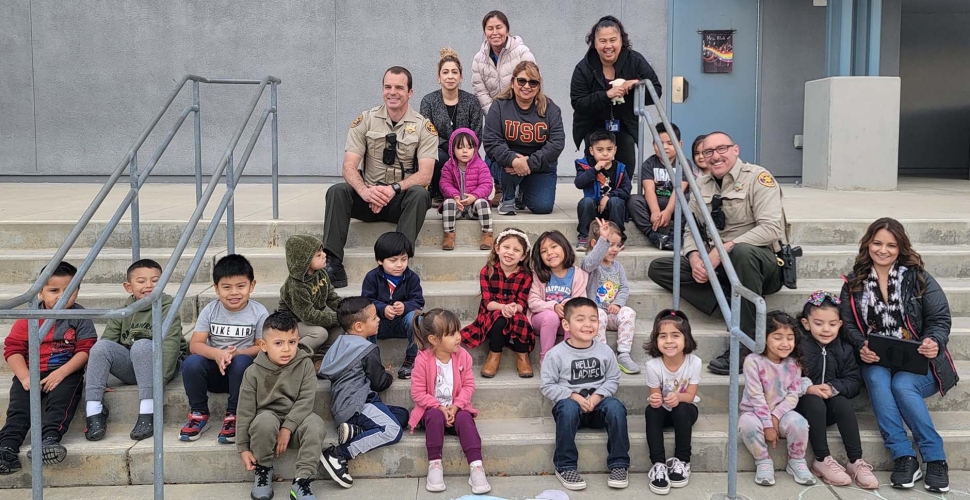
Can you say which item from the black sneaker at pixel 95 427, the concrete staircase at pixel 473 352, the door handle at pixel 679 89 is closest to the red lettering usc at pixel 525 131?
the concrete staircase at pixel 473 352

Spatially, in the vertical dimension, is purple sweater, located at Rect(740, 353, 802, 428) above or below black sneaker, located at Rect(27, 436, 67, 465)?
above

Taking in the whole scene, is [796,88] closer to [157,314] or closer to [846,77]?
[846,77]

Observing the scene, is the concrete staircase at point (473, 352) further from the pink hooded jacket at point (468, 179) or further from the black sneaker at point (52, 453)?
the pink hooded jacket at point (468, 179)

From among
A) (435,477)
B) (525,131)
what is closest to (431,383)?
(435,477)

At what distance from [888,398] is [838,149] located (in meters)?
5.37

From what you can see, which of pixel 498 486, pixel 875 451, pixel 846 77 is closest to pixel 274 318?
pixel 498 486

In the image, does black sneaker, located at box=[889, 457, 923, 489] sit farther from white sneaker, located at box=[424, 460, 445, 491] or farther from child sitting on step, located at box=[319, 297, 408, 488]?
child sitting on step, located at box=[319, 297, 408, 488]

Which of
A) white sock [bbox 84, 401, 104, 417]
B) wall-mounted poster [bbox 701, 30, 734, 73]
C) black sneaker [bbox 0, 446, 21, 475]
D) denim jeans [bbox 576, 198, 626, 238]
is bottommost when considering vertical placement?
black sneaker [bbox 0, 446, 21, 475]

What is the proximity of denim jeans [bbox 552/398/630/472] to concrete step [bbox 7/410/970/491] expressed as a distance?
98 mm

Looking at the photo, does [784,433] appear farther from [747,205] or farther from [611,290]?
[747,205]

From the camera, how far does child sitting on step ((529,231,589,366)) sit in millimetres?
4695

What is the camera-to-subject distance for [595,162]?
19.6 feet

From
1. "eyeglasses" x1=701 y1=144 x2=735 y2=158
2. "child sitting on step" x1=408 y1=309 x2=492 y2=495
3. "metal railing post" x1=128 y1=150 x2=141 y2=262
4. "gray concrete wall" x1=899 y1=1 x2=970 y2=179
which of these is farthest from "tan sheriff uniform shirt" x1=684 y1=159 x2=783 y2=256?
"gray concrete wall" x1=899 y1=1 x2=970 y2=179

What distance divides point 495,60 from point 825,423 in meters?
3.83
